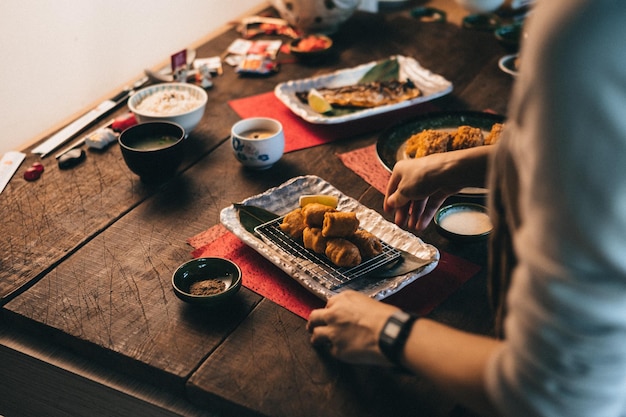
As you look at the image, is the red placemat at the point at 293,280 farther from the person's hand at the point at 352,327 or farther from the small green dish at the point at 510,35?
the small green dish at the point at 510,35

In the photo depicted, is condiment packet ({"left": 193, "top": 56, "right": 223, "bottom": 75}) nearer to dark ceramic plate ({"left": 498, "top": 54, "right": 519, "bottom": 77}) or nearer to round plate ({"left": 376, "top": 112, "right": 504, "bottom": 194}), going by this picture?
round plate ({"left": 376, "top": 112, "right": 504, "bottom": 194})

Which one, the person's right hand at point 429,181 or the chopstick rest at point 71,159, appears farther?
the chopstick rest at point 71,159

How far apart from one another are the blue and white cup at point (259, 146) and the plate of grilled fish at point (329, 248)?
17cm

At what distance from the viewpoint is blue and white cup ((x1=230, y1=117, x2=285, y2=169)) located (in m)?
1.65

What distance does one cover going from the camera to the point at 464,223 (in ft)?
4.73

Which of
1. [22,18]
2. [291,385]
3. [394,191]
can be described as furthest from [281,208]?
[22,18]

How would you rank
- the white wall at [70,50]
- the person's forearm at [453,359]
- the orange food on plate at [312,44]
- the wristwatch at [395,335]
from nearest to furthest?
the person's forearm at [453,359], the wristwatch at [395,335], the orange food on plate at [312,44], the white wall at [70,50]

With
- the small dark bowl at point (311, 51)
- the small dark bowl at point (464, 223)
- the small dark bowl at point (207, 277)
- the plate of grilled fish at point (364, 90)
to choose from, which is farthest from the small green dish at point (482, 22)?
the small dark bowl at point (207, 277)

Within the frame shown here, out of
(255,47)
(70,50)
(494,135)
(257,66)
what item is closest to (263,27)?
(255,47)

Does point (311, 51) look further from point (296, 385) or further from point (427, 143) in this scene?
point (296, 385)

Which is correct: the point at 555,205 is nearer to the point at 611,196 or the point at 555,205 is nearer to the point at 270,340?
the point at 611,196

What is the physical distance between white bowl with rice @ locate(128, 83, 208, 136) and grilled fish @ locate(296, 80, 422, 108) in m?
0.38

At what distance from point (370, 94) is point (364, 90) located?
0.03m

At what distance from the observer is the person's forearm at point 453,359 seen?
0.81m
